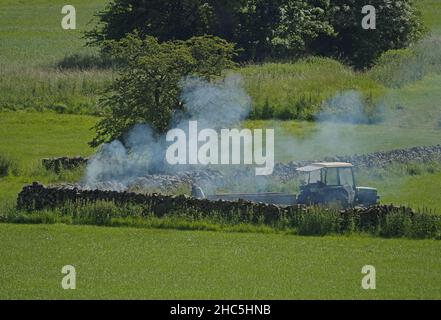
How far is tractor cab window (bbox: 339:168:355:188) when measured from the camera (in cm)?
3399

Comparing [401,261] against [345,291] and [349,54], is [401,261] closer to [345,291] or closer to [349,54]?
[345,291]

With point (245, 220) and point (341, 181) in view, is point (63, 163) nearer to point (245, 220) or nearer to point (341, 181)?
point (341, 181)

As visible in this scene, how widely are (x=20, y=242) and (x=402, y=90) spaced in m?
29.9

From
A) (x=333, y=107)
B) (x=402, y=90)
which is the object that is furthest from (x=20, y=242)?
(x=402, y=90)

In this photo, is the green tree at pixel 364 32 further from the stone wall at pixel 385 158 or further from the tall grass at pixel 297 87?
the stone wall at pixel 385 158

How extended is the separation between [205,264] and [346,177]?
8866 millimetres

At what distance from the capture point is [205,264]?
26719 mm

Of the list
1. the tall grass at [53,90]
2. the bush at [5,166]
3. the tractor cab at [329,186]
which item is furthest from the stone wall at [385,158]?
the tall grass at [53,90]

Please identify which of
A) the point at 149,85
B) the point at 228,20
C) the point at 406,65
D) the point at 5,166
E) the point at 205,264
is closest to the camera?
the point at 205,264

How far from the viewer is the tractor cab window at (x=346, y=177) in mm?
33991

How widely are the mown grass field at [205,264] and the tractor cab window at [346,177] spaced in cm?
438

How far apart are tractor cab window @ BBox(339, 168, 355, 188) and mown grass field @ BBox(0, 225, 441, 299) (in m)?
4.38

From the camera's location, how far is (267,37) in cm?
6625

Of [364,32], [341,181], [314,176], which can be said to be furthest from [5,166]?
[364,32]
